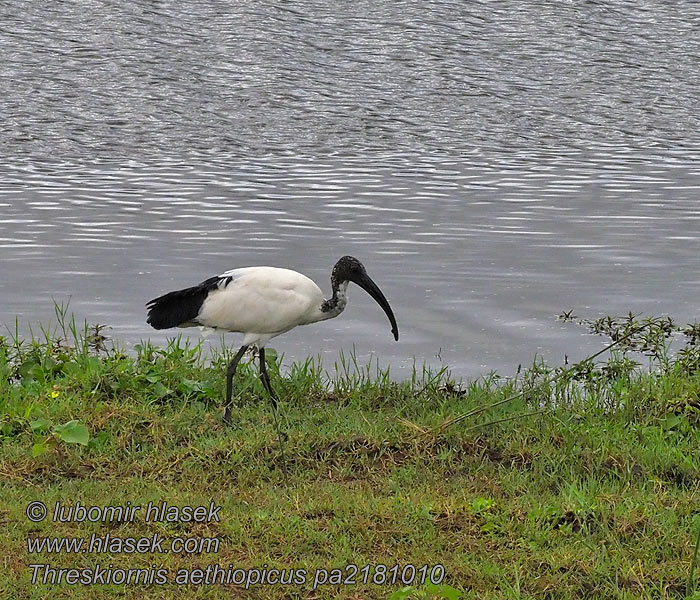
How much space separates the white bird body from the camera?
22.8ft

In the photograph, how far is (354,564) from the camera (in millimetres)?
5020

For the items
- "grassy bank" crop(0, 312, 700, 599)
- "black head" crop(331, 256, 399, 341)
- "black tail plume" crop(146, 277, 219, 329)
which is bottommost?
"grassy bank" crop(0, 312, 700, 599)

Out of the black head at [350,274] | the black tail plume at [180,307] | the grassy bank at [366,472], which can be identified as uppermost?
the black head at [350,274]

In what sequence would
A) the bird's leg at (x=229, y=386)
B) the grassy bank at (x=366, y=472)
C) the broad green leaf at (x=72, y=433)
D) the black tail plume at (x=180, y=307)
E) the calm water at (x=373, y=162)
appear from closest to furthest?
1. the grassy bank at (x=366, y=472)
2. the broad green leaf at (x=72, y=433)
3. the bird's leg at (x=229, y=386)
4. the black tail plume at (x=180, y=307)
5. the calm water at (x=373, y=162)

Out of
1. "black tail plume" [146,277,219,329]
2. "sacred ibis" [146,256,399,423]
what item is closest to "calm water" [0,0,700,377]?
"sacred ibis" [146,256,399,423]

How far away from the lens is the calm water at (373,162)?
9609 millimetres

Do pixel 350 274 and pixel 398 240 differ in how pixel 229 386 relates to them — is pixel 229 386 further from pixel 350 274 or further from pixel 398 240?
pixel 398 240

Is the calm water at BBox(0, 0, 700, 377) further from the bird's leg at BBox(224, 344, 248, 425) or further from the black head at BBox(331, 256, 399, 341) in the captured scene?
the bird's leg at BBox(224, 344, 248, 425)

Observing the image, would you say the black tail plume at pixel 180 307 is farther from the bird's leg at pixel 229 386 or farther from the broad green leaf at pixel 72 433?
the broad green leaf at pixel 72 433

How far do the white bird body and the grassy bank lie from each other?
0.37 m

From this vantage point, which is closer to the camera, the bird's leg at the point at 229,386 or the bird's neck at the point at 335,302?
the bird's leg at the point at 229,386

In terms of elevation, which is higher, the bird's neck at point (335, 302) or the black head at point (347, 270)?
the black head at point (347, 270)

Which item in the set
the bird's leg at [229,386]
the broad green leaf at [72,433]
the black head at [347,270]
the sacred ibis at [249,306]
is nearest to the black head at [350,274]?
the black head at [347,270]

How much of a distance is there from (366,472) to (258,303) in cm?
132
